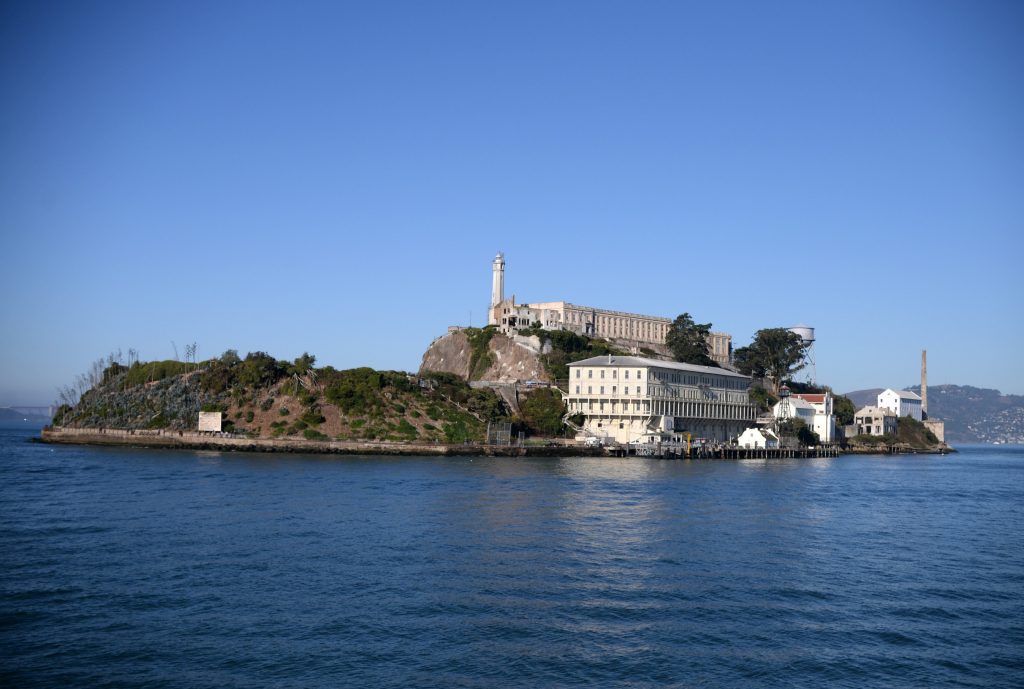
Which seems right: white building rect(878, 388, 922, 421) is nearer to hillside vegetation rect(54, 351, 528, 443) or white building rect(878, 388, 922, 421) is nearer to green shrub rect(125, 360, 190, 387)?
hillside vegetation rect(54, 351, 528, 443)

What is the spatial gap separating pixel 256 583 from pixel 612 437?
71.9 meters

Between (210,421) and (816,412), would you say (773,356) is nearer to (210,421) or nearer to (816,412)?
(816,412)

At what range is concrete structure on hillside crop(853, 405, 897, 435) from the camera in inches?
5586

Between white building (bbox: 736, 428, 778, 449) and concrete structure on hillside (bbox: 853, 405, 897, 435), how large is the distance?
132 feet

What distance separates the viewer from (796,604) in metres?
27.0

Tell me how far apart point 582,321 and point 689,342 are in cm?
1484

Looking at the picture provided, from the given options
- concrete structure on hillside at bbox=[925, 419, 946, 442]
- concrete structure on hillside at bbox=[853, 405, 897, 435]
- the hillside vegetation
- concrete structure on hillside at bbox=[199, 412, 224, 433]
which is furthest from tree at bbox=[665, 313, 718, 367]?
concrete structure on hillside at bbox=[199, 412, 224, 433]

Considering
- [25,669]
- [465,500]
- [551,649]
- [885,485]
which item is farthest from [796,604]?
[885,485]

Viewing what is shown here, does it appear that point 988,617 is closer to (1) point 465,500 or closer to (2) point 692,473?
(1) point 465,500

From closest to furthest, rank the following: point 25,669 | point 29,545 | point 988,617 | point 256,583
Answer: point 25,669 → point 988,617 → point 256,583 → point 29,545

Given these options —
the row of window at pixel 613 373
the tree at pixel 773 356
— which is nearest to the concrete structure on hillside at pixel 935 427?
the tree at pixel 773 356

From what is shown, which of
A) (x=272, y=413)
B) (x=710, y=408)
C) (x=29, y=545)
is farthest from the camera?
(x=710, y=408)

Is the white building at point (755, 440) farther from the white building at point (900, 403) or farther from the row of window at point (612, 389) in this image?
the white building at point (900, 403)

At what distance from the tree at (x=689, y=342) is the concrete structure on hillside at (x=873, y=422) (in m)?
27.3
